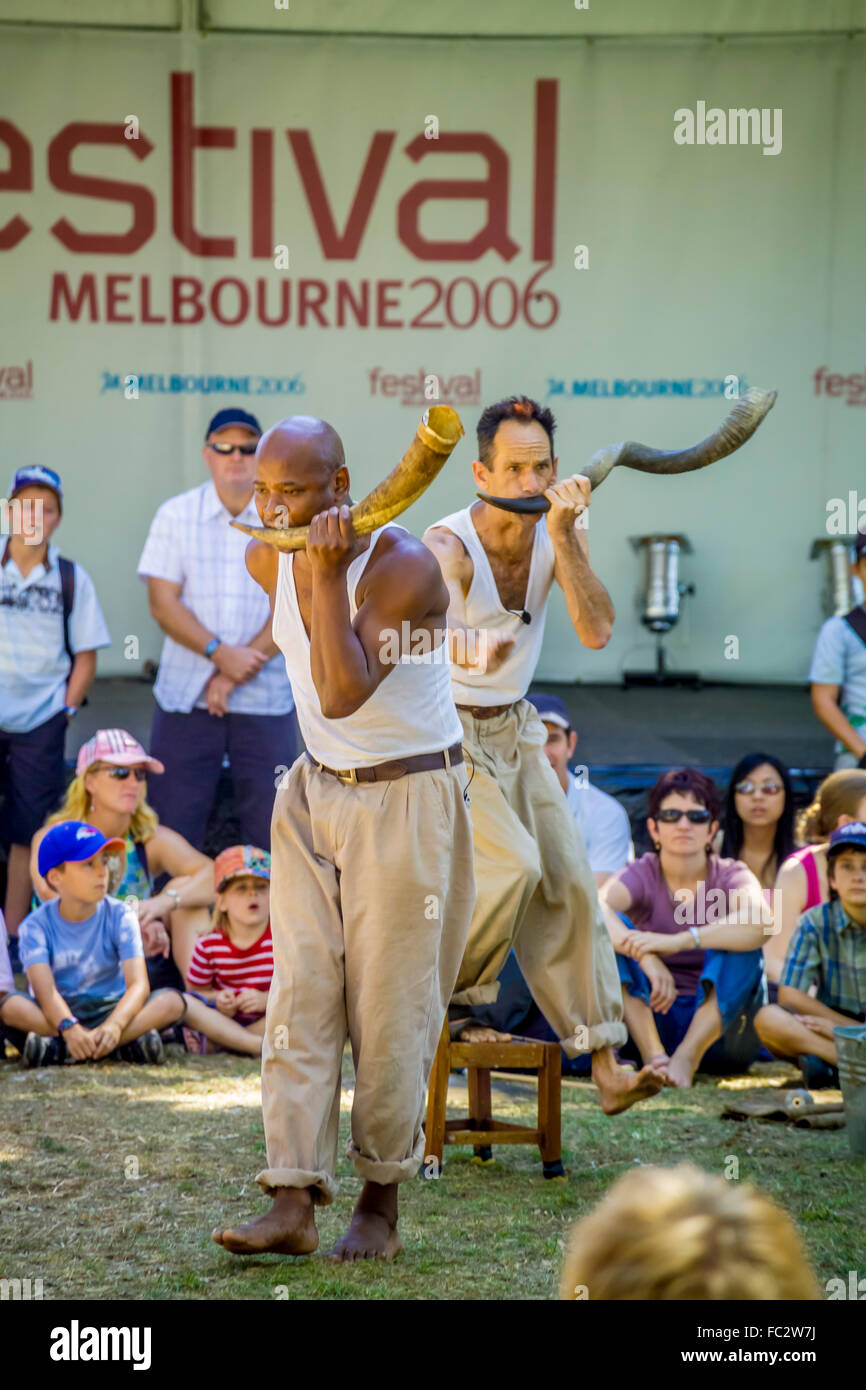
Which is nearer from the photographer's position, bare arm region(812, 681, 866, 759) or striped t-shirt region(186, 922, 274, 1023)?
striped t-shirt region(186, 922, 274, 1023)

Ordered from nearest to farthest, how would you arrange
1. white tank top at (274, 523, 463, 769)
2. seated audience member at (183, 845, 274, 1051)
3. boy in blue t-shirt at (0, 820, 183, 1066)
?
1. white tank top at (274, 523, 463, 769)
2. boy in blue t-shirt at (0, 820, 183, 1066)
3. seated audience member at (183, 845, 274, 1051)

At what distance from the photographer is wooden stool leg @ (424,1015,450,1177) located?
445 centimetres

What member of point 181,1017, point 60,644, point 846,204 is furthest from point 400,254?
point 181,1017

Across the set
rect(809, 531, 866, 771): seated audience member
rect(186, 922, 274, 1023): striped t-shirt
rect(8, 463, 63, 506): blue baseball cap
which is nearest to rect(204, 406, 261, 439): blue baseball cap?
rect(8, 463, 63, 506): blue baseball cap

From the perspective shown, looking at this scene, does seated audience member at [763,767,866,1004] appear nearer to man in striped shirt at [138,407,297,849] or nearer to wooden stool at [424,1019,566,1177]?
wooden stool at [424,1019,566,1177]

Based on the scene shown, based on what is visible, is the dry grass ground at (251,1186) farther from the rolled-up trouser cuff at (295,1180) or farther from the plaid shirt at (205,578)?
the plaid shirt at (205,578)

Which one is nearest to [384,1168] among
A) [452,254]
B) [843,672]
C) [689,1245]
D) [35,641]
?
[689,1245]

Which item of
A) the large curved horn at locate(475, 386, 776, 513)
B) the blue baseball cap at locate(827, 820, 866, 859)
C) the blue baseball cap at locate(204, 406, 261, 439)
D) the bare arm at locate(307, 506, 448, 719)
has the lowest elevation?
the blue baseball cap at locate(827, 820, 866, 859)

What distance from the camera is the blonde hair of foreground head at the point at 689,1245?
1264 millimetres

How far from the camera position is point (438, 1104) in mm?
4492

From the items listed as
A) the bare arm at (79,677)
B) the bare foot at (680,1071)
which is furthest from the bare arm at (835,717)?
the bare arm at (79,677)

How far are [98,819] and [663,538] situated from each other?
3694 millimetres

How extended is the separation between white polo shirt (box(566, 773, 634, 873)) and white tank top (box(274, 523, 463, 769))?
309cm

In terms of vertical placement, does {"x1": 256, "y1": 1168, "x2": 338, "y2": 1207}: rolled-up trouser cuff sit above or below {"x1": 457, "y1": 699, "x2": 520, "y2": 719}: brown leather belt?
below
